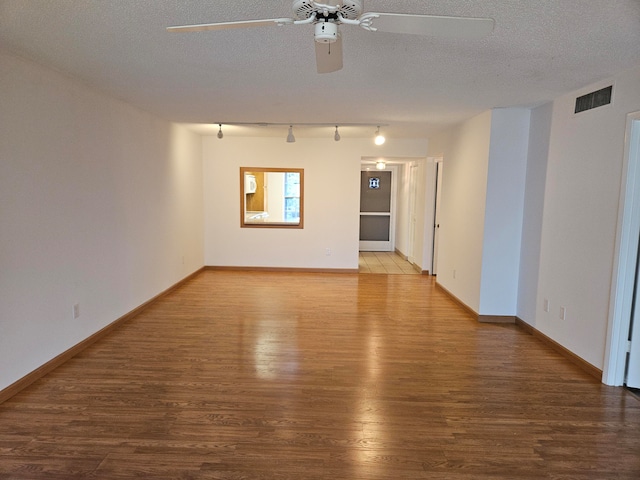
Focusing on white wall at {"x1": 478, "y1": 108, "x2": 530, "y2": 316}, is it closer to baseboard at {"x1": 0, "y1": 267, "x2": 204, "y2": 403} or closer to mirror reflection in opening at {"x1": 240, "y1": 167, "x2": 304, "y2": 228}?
mirror reflection in opening at {"x1": 240, "y1": 167, "x2": 304, "y2": 228}

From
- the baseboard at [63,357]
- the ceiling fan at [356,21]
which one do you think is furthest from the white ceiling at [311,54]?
the baseboard at [63,357]

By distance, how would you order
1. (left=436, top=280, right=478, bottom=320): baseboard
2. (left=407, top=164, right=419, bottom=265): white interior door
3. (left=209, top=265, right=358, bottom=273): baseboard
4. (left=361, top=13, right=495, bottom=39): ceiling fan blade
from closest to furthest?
(left=361, top=13, right=495, bottom=39): ceiling fan blade, (left=436, top=280, right=478, bottom=320): baseboard, (left=209, top=265, right=358, bottom=273): baseboard, (left=407, top=164, right=419, bottom=265): white interior door

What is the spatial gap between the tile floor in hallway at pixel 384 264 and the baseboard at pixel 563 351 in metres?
3.11

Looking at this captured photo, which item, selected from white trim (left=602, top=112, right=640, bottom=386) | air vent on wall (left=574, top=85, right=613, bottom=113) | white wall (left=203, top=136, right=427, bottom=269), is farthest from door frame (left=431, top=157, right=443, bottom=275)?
white trim (left=602, top=112, right=640, bottom=386)

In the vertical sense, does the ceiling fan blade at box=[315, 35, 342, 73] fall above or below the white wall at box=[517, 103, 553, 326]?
above

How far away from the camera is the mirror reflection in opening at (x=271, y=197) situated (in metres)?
7.29

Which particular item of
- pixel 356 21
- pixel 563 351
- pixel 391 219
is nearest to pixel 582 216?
pixel 563 351

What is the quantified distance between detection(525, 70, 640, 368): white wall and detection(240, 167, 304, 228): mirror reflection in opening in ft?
13.9

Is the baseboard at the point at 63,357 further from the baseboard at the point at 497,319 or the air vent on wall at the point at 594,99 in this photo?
the air vent on wall at the point at 594,99

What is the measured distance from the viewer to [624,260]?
3.02 meters

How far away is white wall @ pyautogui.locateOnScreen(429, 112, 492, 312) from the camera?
4738 millimetres

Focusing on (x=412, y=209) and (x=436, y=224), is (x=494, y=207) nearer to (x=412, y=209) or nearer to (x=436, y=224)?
(x=436, y=224)

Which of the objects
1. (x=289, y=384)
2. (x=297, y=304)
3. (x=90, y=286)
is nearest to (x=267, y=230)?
(x=297, y=304)

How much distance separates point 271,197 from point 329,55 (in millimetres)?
5826
